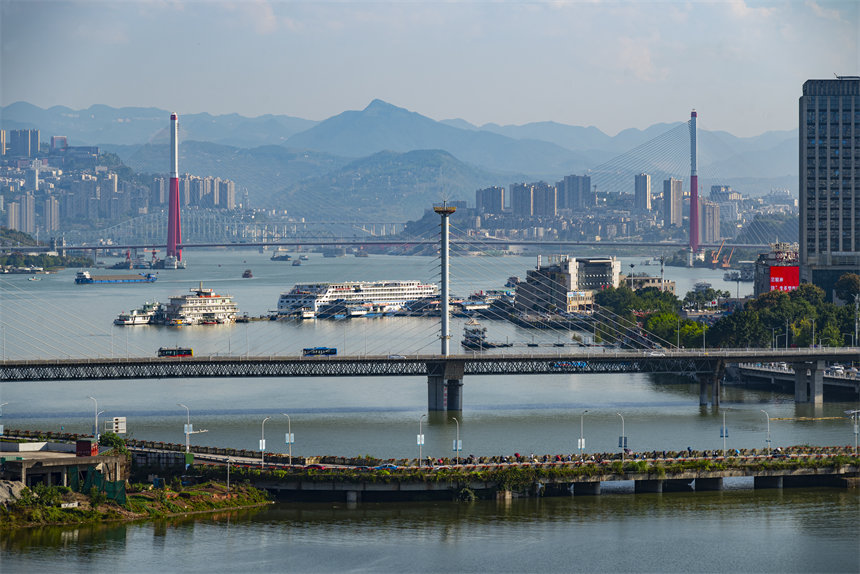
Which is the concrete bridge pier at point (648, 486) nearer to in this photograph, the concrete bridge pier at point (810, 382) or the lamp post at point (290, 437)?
the lamp post at point (290, 437)

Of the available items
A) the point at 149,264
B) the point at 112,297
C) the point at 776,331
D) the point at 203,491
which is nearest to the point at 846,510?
the point at 203,491

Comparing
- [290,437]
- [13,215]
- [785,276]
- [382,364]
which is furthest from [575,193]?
[290,437]

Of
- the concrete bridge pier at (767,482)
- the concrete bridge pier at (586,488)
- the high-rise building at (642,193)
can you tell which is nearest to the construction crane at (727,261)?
the high-rise building at (642,193)

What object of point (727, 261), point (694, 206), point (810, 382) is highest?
point (694, 206)

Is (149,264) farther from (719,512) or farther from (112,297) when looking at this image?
(719,512)

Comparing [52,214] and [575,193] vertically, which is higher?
[575,193]

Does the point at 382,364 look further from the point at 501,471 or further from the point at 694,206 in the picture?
the point at 694,206
